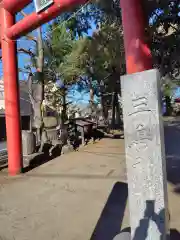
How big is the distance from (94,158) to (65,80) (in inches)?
252

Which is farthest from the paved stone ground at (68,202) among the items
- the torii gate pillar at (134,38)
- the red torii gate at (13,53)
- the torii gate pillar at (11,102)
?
the torii gate pillar at (134,38)

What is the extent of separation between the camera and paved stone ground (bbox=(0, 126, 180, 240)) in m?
3.89

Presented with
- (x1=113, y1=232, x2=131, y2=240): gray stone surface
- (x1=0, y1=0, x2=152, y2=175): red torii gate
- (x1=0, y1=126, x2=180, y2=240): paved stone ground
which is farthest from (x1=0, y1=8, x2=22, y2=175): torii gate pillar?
(x1=113, y1=232, x2=131, y2=240): gray stone surface

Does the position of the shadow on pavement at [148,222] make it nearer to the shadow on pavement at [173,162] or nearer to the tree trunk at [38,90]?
the shadow on pavement at [173,162]

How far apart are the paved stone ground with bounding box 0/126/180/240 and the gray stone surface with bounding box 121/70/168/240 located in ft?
3.40

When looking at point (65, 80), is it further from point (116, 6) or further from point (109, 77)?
point (116, 6)

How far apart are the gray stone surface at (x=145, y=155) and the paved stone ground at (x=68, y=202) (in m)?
1.04

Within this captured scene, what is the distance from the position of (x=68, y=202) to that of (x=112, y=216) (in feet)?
3.16

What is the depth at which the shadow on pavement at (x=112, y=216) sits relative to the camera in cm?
374

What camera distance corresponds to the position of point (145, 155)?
9.06 feet

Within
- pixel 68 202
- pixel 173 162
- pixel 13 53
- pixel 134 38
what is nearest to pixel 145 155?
pixel 134 38

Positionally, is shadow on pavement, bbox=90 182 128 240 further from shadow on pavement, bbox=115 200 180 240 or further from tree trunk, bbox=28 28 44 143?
tree trunk, bbox=28 28 44 143

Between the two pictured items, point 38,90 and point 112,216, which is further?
point 38,90

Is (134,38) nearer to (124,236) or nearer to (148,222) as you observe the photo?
(148,222)
